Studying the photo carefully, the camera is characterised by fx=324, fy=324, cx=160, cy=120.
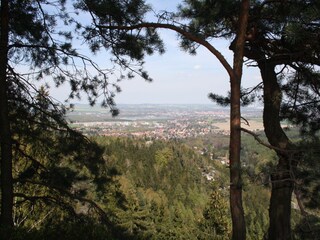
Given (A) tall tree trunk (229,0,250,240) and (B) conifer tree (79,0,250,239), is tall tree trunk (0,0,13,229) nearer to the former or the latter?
(B) conifer tree (79,0,250,239)

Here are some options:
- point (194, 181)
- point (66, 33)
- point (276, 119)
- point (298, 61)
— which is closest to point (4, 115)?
point (66, 33)

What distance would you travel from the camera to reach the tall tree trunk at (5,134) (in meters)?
3.87

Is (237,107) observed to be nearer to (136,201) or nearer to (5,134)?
(5,134)

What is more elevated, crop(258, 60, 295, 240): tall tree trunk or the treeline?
crop(258, 60, 295, 240): tall tree trunk

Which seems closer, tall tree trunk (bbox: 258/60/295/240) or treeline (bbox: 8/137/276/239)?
tall tree trunk (bbox: 258/60/295/240)

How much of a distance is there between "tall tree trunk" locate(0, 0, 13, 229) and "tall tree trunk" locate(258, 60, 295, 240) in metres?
3.20

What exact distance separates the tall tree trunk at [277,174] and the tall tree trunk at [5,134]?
3.20 metres

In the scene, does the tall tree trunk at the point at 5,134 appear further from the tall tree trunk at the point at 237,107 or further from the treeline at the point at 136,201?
the tall tree trunk at the point at 237,107

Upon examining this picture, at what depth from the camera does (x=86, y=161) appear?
487 cm

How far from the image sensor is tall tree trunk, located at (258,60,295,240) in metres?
3.85

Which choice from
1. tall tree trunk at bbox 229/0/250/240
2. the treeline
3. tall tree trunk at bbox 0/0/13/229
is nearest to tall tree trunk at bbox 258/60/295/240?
the treeline

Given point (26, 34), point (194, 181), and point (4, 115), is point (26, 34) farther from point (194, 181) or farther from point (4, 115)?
point (194, 181)

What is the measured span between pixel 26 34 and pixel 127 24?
4.47ft

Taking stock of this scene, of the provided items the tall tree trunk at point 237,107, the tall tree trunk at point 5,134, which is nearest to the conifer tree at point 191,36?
the tall tree trunk at point 237,107
